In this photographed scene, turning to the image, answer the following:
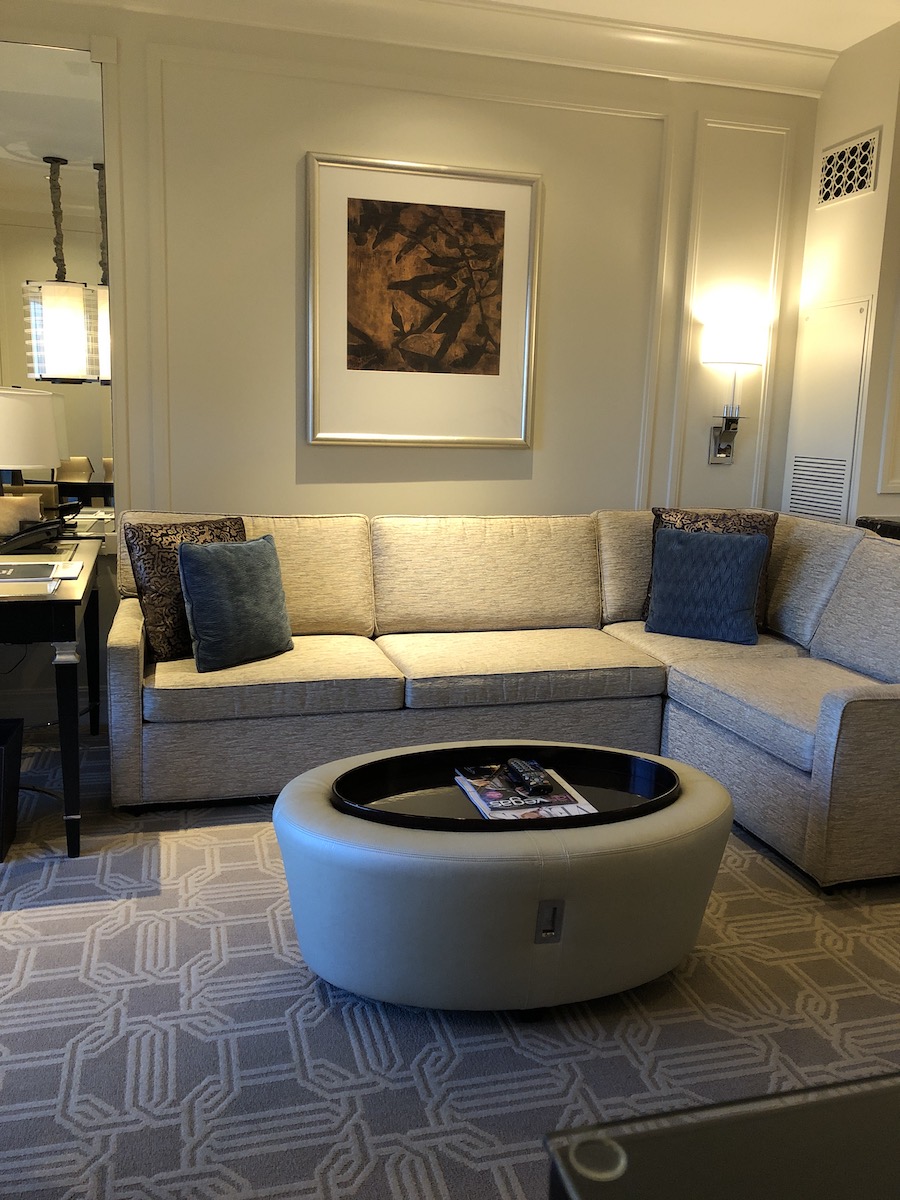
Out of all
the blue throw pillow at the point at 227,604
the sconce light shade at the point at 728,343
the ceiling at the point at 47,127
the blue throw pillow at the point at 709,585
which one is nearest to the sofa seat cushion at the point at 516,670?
the blue throw pillow at the point at 709,585

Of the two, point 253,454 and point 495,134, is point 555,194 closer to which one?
point 495,134

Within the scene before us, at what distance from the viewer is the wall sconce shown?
4.31 meters

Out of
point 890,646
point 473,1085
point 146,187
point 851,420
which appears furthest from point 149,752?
point 851,420

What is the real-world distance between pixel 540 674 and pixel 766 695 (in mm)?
726

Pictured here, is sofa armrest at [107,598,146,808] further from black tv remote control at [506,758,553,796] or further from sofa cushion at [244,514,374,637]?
black tv remote control at [506,758,553,796]

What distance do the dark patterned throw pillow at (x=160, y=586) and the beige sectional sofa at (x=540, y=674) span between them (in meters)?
0.07

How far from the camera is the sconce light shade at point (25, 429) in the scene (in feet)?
10.6

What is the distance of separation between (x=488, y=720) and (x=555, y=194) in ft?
7.08

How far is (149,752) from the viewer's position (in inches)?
123

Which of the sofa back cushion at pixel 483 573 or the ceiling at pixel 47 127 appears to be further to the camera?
the sofa back cushion at pixel 483 573

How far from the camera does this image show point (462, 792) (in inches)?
95.1

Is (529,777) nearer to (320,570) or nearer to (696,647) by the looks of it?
(696,647)

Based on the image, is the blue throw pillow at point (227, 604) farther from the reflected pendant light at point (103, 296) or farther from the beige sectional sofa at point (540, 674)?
the reflected pendant light at point (103, 296)

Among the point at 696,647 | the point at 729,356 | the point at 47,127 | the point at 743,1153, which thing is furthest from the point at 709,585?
the point at 47,127
